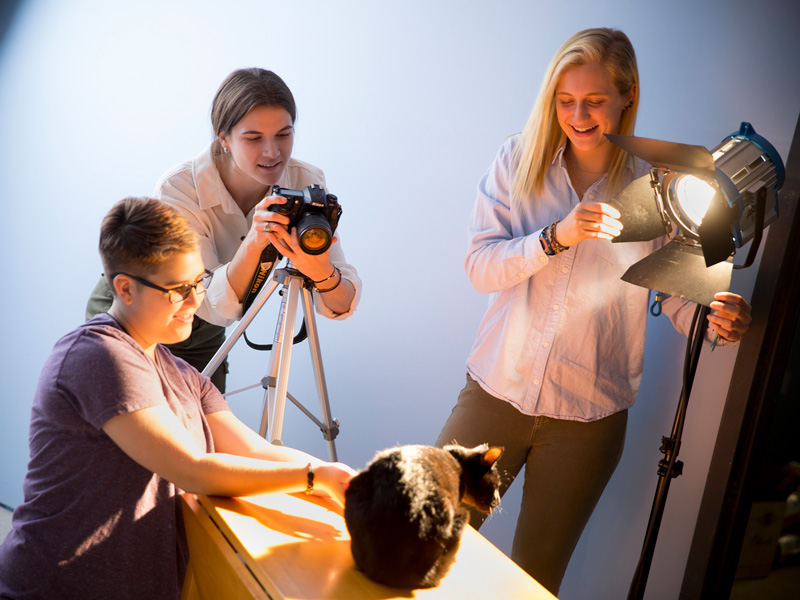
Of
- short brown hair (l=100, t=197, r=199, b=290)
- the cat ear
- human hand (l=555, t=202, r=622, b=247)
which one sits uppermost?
human hand (l=555, t=202, r=622, b=247)

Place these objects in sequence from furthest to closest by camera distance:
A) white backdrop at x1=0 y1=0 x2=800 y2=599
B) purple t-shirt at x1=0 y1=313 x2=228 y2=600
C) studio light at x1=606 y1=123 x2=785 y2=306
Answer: white backdrop at x1=0 y1=0 x2=800 y2=599 → studio light at x1=606 y1=123 x2=785 y2=306 → purple t-shirt at x1=0 y1=313 x2=228 y2=600

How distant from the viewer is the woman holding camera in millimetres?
1816

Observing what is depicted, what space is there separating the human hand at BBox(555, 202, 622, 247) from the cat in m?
0.63

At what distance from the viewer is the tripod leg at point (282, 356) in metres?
1.90

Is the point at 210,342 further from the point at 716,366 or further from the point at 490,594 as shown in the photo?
the point at 716,366

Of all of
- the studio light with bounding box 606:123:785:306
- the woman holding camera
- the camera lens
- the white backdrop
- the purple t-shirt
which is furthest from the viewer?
the white backdrop

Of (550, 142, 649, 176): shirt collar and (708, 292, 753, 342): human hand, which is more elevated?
(550, 142, 649, 176): shirt collar

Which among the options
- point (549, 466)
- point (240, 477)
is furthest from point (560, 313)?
point (240, 477)

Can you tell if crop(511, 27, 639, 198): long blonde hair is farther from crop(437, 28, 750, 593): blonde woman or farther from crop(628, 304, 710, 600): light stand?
crop(628, 304, 710, 600): light stand

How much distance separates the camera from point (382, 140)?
9.47ft

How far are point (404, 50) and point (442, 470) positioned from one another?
2119mm

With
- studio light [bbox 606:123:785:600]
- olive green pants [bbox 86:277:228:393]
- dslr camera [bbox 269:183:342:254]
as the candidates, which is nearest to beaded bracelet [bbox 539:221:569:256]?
studio light [bbox 606:123:785:600]

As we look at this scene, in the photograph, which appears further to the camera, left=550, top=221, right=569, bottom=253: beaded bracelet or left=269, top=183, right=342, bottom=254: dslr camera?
left=269, top=183, right=342, bottom=254: dslr camera

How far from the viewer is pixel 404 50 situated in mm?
2785
